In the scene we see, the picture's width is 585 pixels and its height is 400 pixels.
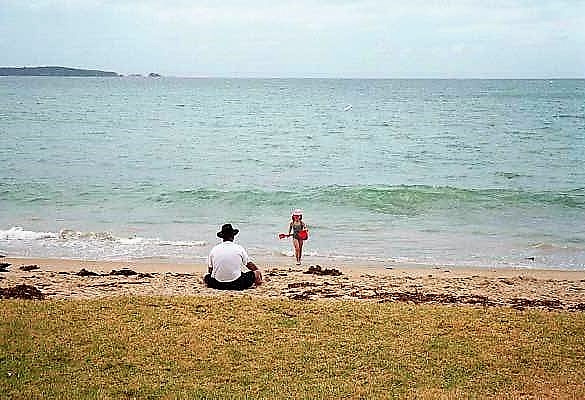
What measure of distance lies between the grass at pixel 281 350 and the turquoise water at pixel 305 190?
7063mm

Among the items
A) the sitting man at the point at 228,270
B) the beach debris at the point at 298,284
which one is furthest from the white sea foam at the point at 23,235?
the beach debris at the point at 298,284

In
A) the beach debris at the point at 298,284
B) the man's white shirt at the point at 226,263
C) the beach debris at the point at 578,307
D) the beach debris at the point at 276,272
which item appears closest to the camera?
the beach debris at the point at 578,307

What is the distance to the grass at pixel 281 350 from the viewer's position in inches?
243

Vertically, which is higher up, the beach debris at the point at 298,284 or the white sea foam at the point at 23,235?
the beach debris at the point at 298,284

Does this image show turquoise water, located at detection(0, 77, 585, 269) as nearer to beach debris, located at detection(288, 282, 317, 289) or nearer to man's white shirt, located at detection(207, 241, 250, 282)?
beach debris, located at detection(288, 282, 317, 289)

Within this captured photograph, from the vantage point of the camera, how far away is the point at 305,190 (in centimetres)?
2611

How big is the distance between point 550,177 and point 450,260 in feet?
49.8

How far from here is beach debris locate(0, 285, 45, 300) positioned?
887 cm

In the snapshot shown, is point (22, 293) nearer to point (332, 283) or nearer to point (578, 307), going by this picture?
point (332, 283)

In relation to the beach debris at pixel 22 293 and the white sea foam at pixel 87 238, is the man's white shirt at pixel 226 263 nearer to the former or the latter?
the beach debris at pixel 22 293

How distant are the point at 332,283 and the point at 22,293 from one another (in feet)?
14.0

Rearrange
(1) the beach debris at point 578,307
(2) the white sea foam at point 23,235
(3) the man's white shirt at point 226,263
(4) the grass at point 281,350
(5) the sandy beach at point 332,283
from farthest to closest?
(2) the white sea foam at point 23,235 < (3) the man's white shirt at point 226,263 < (5) the sandy beach at point 332,283 < (1) the beach debris at point 578,307 < (4) the grass at point 281,350

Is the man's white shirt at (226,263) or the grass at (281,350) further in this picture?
the man's white shirt at (226,263)

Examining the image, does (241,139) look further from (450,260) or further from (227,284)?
(227,284)
